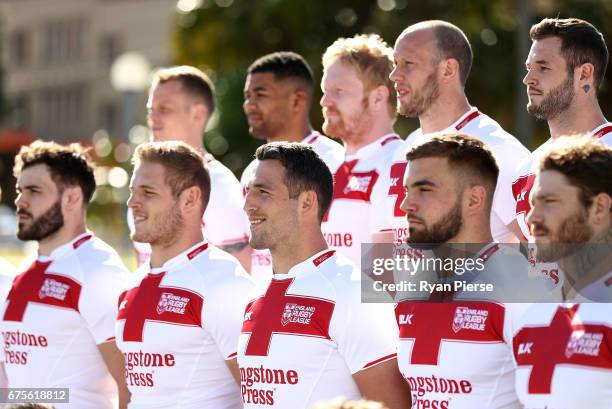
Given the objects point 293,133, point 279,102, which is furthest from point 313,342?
point 279,102

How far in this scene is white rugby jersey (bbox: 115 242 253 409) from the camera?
252 inches

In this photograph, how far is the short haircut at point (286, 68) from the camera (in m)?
8.47

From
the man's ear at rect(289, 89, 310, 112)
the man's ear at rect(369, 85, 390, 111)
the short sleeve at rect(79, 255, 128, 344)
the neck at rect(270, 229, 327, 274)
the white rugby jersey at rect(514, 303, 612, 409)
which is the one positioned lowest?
the white rugby jersey at rect(514, 303, 612, 409)

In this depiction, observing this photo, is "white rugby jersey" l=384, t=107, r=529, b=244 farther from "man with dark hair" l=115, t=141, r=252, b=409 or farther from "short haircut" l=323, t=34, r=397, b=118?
"man with dark hair" l=115, t=141, r=252, b=409

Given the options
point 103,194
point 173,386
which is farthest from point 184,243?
point 103,194

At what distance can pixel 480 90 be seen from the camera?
1856 cm

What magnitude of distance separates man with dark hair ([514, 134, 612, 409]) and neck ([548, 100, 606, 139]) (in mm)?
1322

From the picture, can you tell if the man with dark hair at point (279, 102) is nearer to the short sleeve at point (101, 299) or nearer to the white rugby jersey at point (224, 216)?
the white rugby jersey at point (224, 216)

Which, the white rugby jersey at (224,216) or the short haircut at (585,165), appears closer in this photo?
the short haircut at (585,165)

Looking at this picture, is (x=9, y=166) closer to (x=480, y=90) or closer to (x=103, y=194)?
(x=103, y=194)

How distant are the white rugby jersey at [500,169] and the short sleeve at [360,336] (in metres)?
0.98

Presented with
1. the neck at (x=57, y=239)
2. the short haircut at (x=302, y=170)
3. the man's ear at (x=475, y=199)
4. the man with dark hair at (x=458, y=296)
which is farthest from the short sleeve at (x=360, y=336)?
the neck at (x=57, y=239)

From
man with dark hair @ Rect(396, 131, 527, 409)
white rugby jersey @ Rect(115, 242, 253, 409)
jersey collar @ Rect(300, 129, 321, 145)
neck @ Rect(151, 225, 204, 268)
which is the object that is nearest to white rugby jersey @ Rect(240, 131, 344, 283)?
jersey collar @ Rect(300, 129, 321, 145)

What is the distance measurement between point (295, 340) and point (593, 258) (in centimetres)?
147
